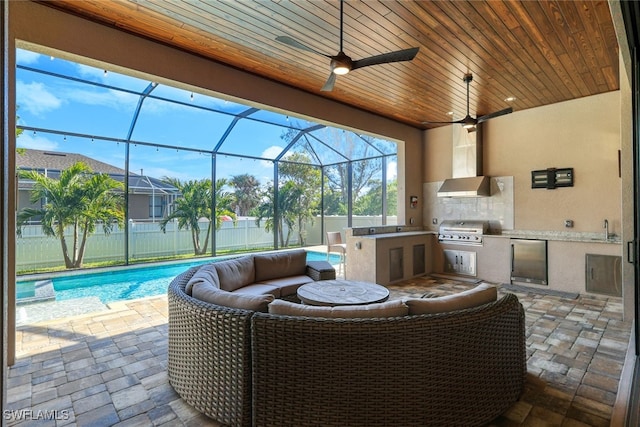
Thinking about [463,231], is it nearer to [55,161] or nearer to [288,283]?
[288,283]

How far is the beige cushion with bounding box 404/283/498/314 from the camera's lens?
1.93 m

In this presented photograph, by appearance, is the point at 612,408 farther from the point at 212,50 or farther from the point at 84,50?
the point at 84,50

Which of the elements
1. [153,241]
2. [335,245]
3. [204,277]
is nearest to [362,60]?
[204,277]

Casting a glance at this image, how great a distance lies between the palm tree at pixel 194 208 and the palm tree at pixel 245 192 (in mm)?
745

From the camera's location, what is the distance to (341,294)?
3.11m

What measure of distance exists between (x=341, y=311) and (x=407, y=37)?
9.77 feet

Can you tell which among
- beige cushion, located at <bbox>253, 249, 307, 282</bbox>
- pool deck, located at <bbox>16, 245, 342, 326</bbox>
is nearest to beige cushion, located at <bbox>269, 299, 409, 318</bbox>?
Answer: beige cushion, located at <bbox>253, 249, 307, 282</bbox>

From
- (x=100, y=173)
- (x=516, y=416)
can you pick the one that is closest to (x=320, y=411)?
(x=516, y=416)

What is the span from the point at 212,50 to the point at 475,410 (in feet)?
13.7

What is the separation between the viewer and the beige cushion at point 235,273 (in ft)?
A: 11.3

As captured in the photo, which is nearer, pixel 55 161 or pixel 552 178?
pixel 552 178

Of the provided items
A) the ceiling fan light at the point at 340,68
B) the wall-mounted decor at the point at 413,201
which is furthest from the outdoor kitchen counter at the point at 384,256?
the ceiling fan light at the point at 340,68

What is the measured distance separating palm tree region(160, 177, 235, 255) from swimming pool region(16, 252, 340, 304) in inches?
52.7

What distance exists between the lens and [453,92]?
4.91m
